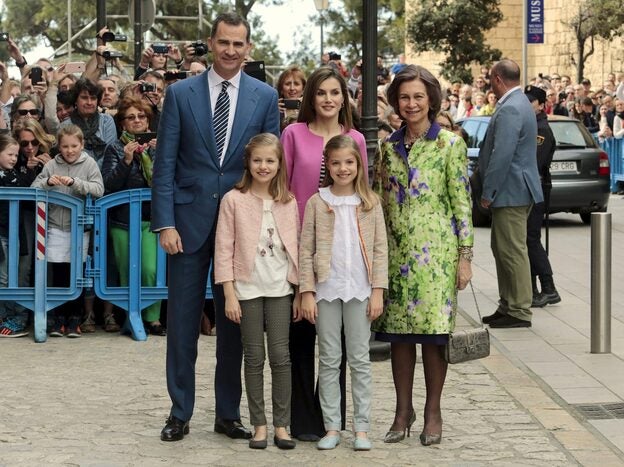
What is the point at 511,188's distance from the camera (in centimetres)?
1101

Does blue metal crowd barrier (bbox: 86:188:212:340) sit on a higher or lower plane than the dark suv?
lower

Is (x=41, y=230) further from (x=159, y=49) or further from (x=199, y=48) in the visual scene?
(x=159, y=49)

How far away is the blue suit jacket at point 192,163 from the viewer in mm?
7172

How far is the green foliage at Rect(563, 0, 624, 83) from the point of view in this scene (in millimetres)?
38719

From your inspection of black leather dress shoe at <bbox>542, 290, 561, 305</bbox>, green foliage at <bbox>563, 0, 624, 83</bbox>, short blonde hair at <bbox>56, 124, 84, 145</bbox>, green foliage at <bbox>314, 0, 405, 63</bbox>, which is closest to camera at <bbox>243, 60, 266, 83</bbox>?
short blonde hair at <bbox>56, 124, 84, 145</bbox>

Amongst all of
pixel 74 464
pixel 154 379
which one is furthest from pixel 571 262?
pixel 74 464

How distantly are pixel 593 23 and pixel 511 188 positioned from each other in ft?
98.9

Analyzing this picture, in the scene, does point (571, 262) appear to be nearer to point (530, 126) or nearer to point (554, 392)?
point (530, 126)

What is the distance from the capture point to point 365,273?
23.0 ft

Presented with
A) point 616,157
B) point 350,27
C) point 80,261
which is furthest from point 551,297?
point 350,27

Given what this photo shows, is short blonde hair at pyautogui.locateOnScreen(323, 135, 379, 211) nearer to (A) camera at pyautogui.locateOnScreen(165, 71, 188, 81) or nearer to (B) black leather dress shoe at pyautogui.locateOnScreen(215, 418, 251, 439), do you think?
(B) black leather dress shoe at pyautogui.locateOnScreen(215, 418, 251, 439)

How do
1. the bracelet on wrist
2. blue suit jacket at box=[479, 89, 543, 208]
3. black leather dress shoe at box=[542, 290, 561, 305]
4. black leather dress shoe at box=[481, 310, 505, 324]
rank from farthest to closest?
black leather dress shoe at box=[542, 290, 561, 305] → black leather dress shoe at box=[481, 310, 505, 324] → blue suit jacket at box=[479, 89, 543, 208] → the bracelet on wrist

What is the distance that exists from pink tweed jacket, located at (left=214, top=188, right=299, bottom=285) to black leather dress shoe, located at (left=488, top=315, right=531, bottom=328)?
4.29 m

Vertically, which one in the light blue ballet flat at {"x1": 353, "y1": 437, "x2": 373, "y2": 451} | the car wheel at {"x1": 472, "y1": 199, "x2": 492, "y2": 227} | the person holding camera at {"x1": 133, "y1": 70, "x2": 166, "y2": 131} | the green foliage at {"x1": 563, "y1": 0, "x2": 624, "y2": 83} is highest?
the green foliage at {"x1": 563, "y1": 0, "x2": 624, "y2": 83}
